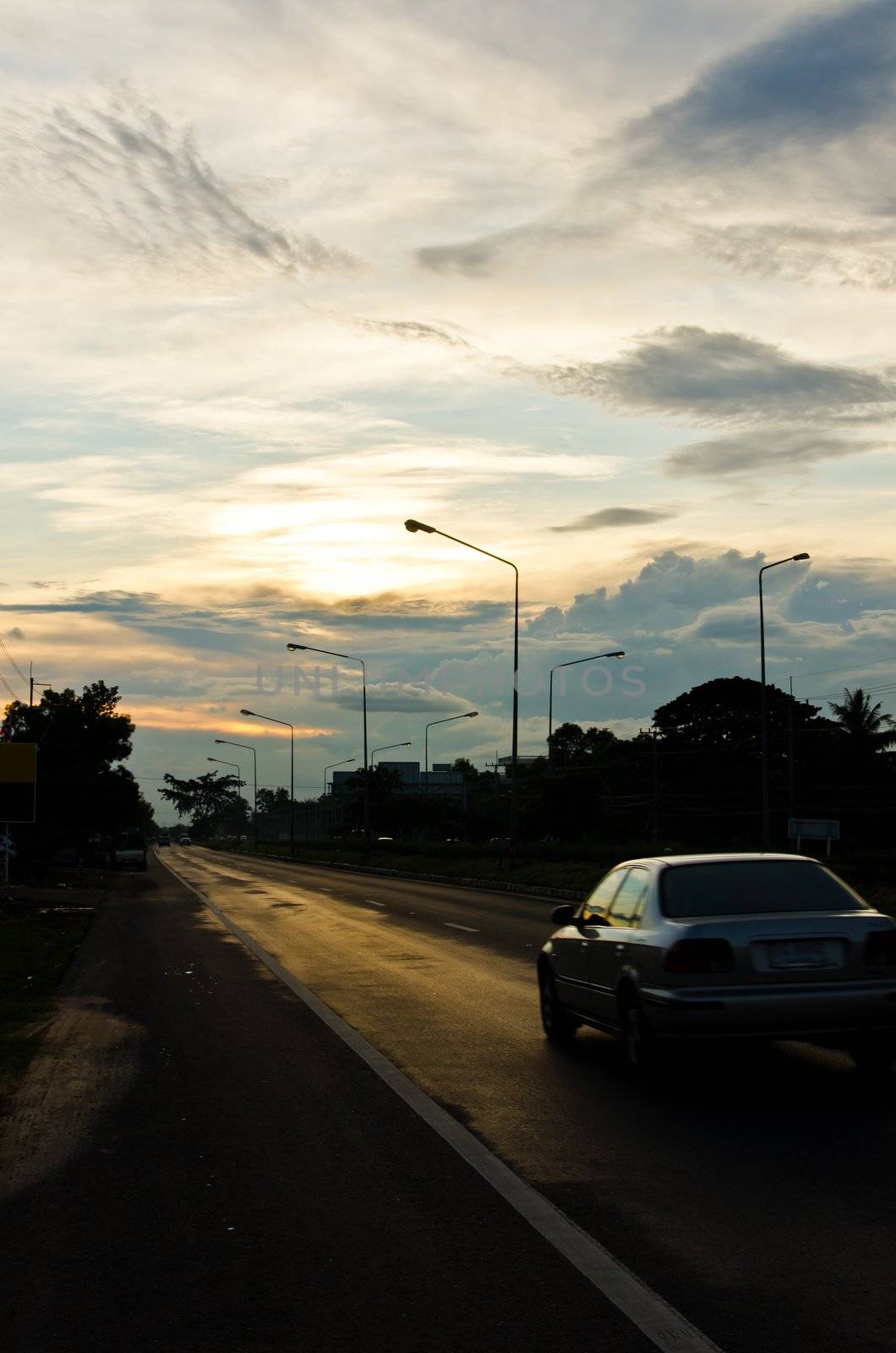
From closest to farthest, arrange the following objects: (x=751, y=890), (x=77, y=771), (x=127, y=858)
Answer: (x=751, y=890), (x=77, y=771), (x=127, y=858)

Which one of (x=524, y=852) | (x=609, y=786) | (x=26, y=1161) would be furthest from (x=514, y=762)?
(x=609, y=786)

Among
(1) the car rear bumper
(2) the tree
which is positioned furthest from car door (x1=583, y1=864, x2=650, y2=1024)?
(2) the tree

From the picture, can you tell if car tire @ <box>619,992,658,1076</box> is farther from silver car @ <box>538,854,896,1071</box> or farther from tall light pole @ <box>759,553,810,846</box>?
tall light pole @ <box>759,553,810,846</box>

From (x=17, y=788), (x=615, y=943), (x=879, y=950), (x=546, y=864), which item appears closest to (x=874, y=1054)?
(x=879, y=950)

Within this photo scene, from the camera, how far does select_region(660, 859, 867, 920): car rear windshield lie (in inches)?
377

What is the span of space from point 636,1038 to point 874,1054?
59.7 inches

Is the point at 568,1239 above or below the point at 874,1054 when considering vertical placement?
below

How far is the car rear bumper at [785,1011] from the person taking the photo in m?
8.91

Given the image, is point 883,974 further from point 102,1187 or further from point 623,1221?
point 102,1187

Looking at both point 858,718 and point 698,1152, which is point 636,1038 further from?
point 858,718

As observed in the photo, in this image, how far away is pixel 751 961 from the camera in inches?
356

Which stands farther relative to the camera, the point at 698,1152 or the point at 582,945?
the point at 582,945

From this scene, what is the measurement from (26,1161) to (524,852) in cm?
4441

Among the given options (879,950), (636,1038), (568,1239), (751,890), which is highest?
(751,890)
